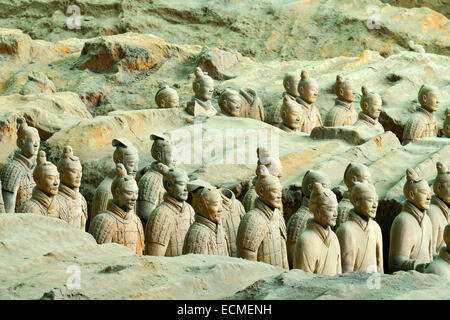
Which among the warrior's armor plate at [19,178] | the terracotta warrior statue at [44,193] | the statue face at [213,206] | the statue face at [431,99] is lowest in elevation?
the warrior's armor plate at [19,178]

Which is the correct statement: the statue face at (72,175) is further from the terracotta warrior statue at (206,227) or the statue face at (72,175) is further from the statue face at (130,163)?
the terracotta warrior statue at (206,227)

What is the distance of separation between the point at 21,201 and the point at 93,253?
3.30 metres

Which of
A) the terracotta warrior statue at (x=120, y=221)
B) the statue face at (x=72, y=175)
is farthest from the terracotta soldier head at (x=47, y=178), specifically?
the terracotta warrior statue at (x=120, y=221)

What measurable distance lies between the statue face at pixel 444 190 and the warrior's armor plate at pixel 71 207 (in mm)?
3214

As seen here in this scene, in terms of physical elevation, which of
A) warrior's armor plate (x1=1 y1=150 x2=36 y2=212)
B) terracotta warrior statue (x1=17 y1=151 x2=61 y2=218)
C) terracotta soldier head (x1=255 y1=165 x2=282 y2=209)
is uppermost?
terracotta soldier head (x1=255 y1=165 x2=282 y2=209)

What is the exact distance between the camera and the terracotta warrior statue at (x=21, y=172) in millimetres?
11555

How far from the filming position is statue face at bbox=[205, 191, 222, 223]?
9.97 meters

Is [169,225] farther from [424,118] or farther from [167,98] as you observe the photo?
[424,118]

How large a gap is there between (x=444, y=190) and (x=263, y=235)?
71.4 inches

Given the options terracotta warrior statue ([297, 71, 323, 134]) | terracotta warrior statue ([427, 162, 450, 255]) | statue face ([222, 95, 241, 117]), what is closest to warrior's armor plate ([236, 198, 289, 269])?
terracotta warrior statue ([427, 162, 450, 255])

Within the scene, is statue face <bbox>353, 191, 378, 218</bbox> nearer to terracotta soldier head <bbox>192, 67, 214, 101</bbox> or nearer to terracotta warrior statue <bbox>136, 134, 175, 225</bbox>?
terracotta warrior statue <bbox>136, 134, 175, 225</bbox>

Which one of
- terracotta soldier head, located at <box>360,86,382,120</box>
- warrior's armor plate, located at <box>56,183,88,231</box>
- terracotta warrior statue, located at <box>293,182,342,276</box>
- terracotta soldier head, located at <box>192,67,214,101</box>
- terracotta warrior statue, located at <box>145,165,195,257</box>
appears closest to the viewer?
terracotta warrior statue, located at <box>293,182,342,276</box>

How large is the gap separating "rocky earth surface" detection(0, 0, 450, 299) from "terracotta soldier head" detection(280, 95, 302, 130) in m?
0.25
